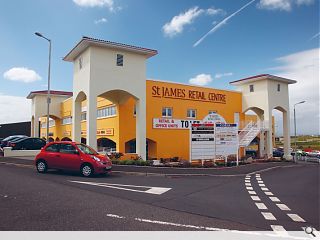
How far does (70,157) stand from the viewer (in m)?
13.0

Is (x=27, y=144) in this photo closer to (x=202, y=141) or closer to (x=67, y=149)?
(x=67, y=149)

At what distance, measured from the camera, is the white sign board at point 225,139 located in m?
19.0

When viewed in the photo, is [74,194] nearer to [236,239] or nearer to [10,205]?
[10,205]

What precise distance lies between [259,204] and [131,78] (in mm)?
13616

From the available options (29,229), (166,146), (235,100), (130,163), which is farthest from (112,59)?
(235,100)

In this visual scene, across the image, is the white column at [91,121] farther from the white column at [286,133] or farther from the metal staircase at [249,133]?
the white column at [286,133]

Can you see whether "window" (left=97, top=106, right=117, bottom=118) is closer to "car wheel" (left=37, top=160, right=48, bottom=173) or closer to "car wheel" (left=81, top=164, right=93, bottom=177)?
"car wheel" (left=37, top=160, right=48, bottom=173)

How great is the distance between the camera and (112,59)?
61.1 ft

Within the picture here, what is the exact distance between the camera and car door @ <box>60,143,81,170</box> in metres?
12.9

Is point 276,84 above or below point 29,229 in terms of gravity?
above

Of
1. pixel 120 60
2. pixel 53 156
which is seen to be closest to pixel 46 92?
pixel 120 60

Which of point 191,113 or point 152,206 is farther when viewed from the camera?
point 191,113

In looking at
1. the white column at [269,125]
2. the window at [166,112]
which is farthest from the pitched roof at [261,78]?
the window at [166,112]

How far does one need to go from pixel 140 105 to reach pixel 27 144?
37.3 feet
